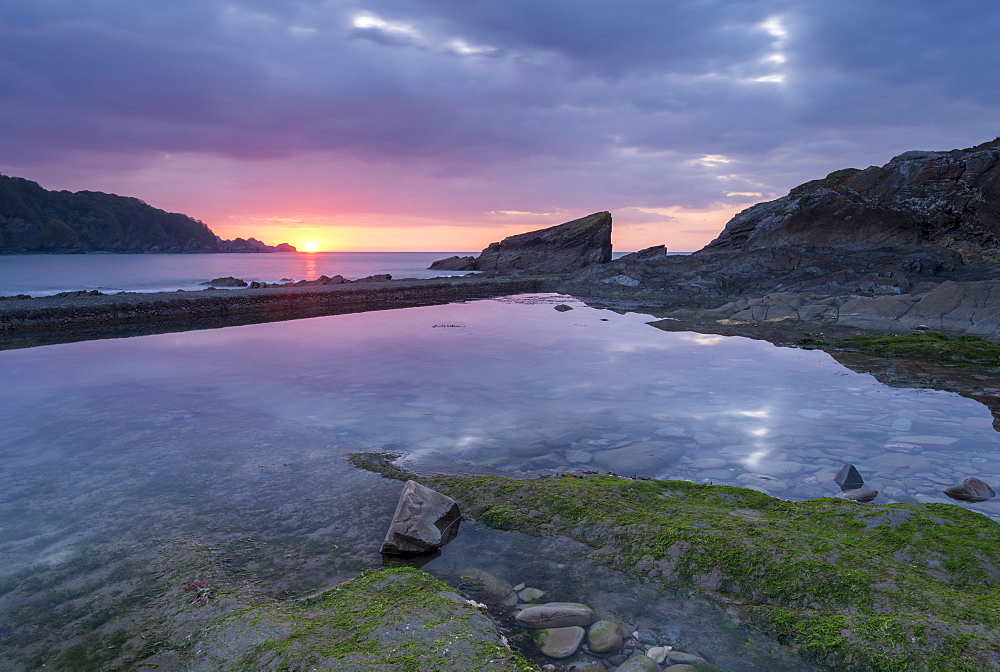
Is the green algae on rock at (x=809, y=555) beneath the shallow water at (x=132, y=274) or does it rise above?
beneath

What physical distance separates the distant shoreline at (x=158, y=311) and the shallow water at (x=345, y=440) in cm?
511

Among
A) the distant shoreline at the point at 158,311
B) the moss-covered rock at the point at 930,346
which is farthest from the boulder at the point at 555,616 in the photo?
the distant shoreline at the point at 158,311

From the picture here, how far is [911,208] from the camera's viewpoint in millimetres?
33688

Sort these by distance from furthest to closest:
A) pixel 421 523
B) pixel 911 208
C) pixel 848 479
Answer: pixel 911 208 < pixel 848 479 < pixel 421 523

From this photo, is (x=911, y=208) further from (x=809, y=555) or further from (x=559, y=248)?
(x=809, y=555)

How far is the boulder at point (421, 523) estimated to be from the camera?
392 centimetres

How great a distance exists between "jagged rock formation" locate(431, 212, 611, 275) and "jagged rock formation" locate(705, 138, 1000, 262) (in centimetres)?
2824

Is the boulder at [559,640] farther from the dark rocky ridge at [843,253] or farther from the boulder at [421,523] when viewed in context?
the dark rocky ridge at [843,253]

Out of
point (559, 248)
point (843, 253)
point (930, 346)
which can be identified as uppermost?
point (559, 248)

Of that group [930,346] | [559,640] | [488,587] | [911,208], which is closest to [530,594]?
[488,587]

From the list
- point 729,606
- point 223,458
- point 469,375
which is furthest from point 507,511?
point 469,375

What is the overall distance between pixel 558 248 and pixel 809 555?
6469 cm

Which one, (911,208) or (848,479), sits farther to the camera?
(911,208)

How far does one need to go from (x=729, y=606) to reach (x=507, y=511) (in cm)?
Answer: 194
